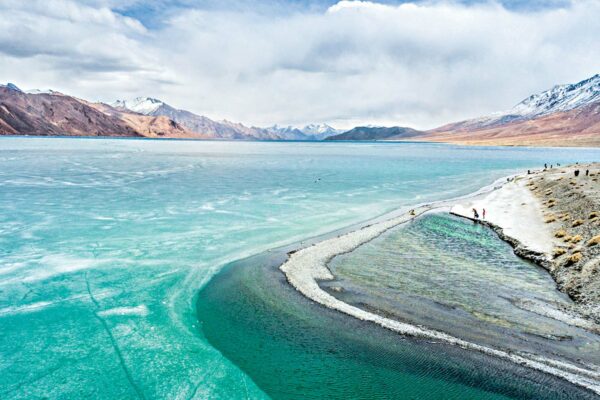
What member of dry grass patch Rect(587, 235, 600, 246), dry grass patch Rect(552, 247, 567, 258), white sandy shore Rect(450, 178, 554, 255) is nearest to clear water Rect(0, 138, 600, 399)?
white sandy shore Rect(450, 178, 554, 255)

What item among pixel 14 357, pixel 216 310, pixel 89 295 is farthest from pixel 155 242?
pixel 14 357

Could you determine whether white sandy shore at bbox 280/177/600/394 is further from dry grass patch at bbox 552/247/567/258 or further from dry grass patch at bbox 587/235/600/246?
dry grass patch at bbox 587/235/600/246

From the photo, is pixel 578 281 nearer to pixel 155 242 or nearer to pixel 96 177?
pixel 155 242

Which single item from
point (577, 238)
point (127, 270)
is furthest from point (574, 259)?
point (127, 270)

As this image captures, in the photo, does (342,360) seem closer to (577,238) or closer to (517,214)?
(577,238)

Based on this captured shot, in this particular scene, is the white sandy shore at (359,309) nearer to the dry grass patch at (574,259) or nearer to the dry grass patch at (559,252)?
the dry grass patch at (559,252)

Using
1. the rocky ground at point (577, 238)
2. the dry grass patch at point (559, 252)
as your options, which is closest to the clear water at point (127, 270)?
the rocky ground at point (577, 238)
